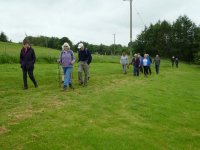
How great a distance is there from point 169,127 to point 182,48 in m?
79.0

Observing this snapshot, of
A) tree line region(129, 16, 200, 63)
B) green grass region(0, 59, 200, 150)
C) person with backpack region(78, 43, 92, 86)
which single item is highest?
tree line region(129, 16, 200, 63)

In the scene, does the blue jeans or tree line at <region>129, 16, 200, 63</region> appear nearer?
the blue jeans

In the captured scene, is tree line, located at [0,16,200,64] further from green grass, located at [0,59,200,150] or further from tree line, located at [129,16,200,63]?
green grass, located at [0,59,200,150]

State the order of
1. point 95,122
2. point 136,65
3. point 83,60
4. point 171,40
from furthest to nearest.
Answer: point 171,40, point 136,65, point 83,60, point 95,122

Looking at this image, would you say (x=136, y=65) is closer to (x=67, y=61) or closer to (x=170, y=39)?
(x=67, y=61)

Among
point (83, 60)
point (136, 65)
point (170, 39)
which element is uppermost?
point (170, 39)

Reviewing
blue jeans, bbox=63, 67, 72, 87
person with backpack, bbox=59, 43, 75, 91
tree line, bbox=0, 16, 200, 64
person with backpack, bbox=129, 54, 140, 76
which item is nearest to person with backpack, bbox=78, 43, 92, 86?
person with backpack, bbox=59, 43, 75, 91

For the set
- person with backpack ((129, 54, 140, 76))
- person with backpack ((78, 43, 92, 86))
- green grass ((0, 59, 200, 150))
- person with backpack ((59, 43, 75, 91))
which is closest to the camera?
→ green grass ((0, 59, 200, 150))

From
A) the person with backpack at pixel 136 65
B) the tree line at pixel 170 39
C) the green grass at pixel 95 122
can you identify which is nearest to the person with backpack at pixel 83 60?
the green grass at pixel 95 122

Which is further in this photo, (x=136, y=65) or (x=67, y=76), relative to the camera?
(x=136, y=65)

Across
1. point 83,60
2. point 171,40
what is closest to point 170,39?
point 171,40

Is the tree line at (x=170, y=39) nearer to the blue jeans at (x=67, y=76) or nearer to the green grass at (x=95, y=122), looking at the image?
the blue jeans at (x=67, y=76)

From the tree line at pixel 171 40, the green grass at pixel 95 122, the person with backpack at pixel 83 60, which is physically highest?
the tree line at pixel 171 40

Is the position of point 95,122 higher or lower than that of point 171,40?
Answer: lower
